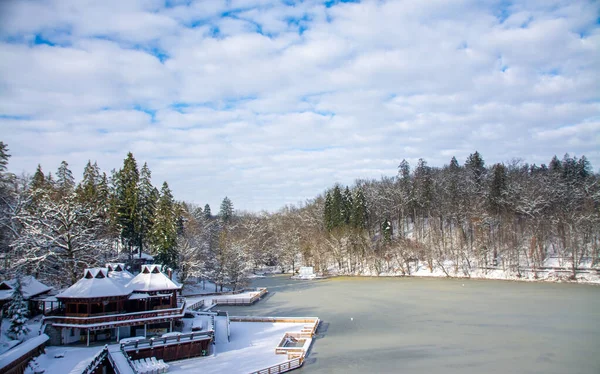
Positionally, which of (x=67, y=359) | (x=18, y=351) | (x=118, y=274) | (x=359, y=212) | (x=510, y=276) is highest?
(x=359, y=212)

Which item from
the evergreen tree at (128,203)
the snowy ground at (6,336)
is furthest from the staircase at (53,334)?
the evergreen tree at (128,203)

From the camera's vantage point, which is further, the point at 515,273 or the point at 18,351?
the point at 515,273

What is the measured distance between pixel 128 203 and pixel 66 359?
24154mm

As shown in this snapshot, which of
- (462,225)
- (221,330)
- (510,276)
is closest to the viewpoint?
(221,330)

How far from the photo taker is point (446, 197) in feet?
224

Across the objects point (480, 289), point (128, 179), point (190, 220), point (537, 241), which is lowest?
point (480, 289)

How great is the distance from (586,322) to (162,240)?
3750 cm

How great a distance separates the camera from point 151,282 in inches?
1042

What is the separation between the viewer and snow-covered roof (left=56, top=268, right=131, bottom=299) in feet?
77.3

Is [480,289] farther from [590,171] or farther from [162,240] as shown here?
[590,171]

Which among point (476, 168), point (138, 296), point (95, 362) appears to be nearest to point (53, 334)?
point (138, 296)

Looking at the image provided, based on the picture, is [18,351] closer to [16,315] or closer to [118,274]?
[16,315]

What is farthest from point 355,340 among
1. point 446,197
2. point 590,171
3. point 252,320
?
point 590,171

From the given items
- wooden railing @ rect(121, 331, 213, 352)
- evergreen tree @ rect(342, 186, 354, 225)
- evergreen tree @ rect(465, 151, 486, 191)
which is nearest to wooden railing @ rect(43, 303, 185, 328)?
wooden railing @ rect(121, 331, 213, 352)
